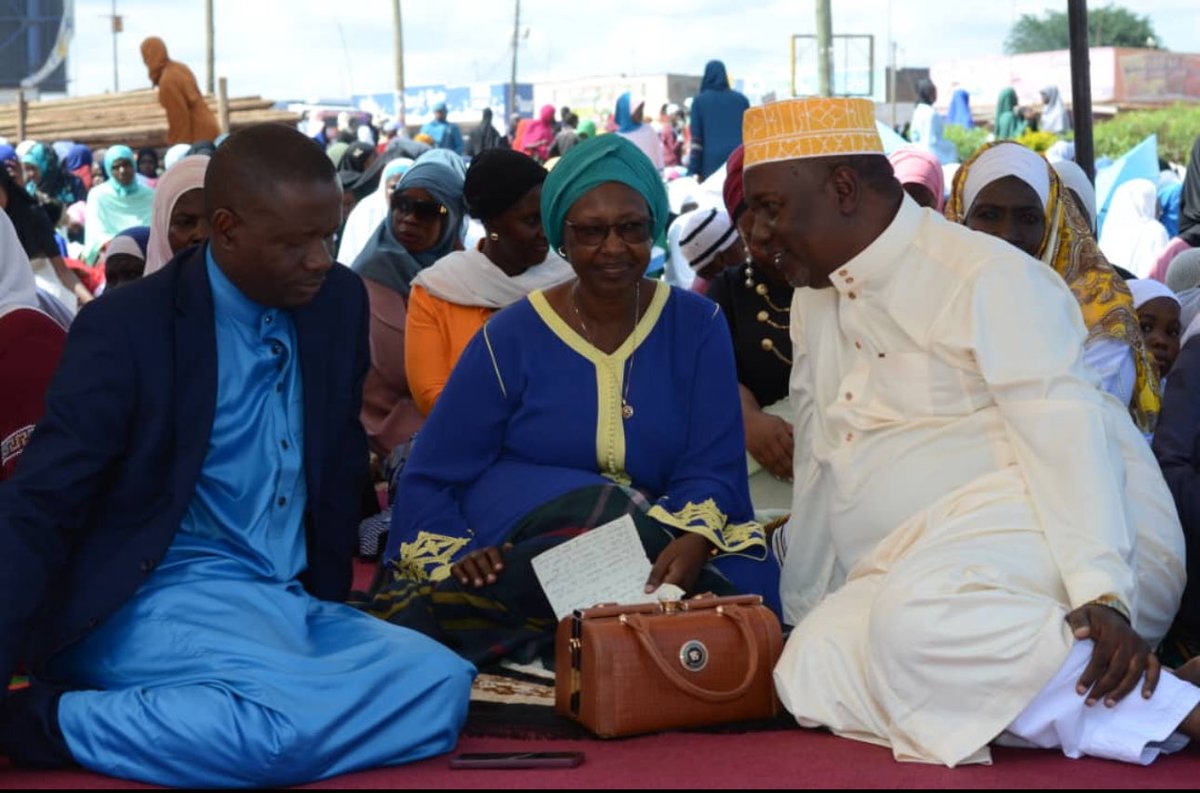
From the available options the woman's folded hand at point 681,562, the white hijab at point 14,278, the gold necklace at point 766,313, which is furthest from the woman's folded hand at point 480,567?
the gold necklace at point 766,313

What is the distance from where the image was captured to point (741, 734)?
11.9ft

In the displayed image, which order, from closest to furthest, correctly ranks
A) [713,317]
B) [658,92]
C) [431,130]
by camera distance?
[713,317], [431,130], [658,92]

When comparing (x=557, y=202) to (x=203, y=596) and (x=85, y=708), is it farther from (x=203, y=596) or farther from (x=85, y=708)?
(x=85, y=708)

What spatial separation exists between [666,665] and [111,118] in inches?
717

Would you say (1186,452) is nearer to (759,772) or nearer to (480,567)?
(759,772)

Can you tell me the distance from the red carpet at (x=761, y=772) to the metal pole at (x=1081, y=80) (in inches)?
142

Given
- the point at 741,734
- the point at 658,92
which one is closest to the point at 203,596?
the point at 741,734

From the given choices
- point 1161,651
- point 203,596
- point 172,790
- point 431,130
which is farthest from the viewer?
point 431,130

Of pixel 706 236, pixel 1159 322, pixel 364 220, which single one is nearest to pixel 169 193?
pixel 706 236

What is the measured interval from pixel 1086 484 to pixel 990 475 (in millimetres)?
277

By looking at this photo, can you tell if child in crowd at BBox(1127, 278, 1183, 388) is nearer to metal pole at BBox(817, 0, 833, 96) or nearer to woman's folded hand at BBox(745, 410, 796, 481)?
woman's folded hand at BBox(745, 410, 796, 481)

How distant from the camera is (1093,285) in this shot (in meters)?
4.82

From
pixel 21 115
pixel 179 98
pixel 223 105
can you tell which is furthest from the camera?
pixel 21 115

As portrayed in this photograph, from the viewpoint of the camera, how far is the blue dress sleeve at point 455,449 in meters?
4.48
